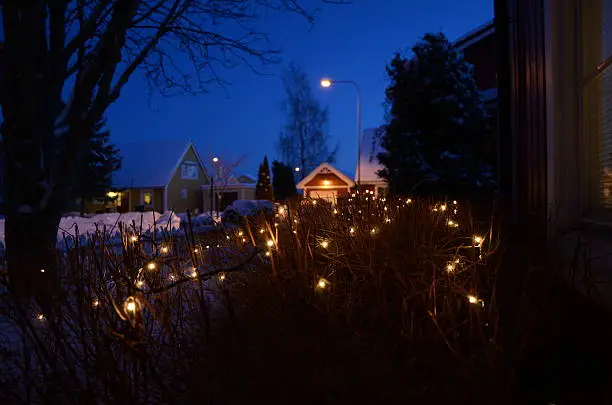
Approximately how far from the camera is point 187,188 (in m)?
33.1

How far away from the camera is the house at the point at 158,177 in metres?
30.9

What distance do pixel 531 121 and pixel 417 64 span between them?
10.5 metres

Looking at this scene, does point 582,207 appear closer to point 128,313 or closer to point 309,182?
point 128,313

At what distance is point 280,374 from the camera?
68.8 inches

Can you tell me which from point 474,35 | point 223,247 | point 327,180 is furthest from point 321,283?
point 327,180

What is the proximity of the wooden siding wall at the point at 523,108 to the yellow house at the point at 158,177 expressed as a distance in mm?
27572

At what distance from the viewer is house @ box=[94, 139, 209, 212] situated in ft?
101

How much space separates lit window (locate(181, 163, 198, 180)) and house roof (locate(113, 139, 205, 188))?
2.84 ft

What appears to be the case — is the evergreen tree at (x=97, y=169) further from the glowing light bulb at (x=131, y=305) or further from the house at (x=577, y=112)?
the house at (x=577, y=112)

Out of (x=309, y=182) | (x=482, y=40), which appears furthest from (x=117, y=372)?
(x=309, y=182)

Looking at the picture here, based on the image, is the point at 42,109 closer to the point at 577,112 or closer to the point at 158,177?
the point at 577,112

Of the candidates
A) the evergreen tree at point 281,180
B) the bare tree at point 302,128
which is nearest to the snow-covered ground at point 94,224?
the evergreen tree at point 281,180

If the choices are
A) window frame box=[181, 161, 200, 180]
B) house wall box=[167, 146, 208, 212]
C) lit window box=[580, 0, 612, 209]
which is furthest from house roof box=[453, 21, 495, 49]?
window frame box=[181, 161, 200, 180]

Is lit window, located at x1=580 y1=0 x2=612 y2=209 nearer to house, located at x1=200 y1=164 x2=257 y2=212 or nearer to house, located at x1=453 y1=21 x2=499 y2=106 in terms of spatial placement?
house, located at x1=453 y1=21 x2=499 y2=106
